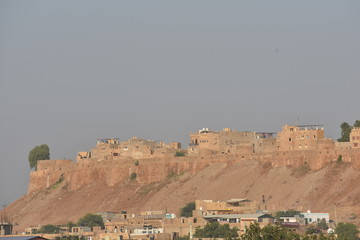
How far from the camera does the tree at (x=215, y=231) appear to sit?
9569 centimetres

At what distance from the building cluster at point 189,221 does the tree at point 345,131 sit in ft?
76.7

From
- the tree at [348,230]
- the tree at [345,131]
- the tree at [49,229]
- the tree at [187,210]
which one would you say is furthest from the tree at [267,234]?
the tree at [345,131]

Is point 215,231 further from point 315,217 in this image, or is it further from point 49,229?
point 49,229

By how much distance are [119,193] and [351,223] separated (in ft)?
132

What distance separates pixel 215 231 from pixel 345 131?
4671 cm

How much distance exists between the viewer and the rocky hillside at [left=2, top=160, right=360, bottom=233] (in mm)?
119125

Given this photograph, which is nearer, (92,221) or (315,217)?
(315,217)

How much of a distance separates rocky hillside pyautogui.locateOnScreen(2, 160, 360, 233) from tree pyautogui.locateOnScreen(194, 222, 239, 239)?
55.6 ft

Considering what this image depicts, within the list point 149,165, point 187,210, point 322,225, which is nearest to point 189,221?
point 322,225

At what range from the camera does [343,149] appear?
124125mm

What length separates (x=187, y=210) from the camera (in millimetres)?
122812

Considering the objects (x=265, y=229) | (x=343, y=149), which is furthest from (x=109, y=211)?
(x=265, y=229)

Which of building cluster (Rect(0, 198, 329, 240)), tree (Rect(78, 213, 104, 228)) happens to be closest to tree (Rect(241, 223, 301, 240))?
building cluster (Rect(0, 198, 329, 240))

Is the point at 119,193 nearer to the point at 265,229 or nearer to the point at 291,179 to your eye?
the point at 291,179
